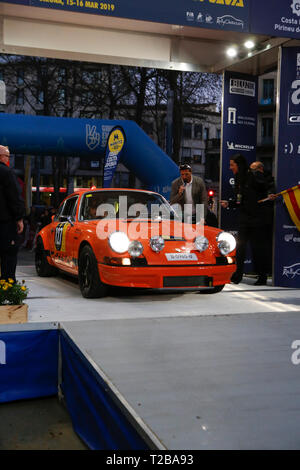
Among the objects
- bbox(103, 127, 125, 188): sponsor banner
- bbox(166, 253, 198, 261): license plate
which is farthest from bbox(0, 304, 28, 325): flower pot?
bbox(103, 127, 125, 188): sponsor banner

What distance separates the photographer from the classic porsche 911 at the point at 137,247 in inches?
219

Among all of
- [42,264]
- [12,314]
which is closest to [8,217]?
[12,314]

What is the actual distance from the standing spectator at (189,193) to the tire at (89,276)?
2.08 m

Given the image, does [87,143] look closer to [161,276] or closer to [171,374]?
[161,276]

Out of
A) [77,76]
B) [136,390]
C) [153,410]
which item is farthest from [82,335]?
[77,76]

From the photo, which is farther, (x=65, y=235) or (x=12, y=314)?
(x=65, y=235)

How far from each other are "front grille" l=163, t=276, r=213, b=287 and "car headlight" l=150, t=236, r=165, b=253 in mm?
317

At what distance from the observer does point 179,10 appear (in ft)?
23.1

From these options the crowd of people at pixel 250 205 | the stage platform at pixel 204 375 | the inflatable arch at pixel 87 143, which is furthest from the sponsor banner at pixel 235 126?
the inflatable arch at pixel 87 143

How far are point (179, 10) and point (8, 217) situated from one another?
3683mm

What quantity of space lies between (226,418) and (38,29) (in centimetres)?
686

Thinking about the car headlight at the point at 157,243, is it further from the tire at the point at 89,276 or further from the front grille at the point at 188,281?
the tire at the point at 89,276

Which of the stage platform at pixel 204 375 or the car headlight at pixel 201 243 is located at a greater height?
the car headlight at pixel 201 243

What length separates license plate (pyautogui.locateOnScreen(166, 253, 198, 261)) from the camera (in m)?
5.65
